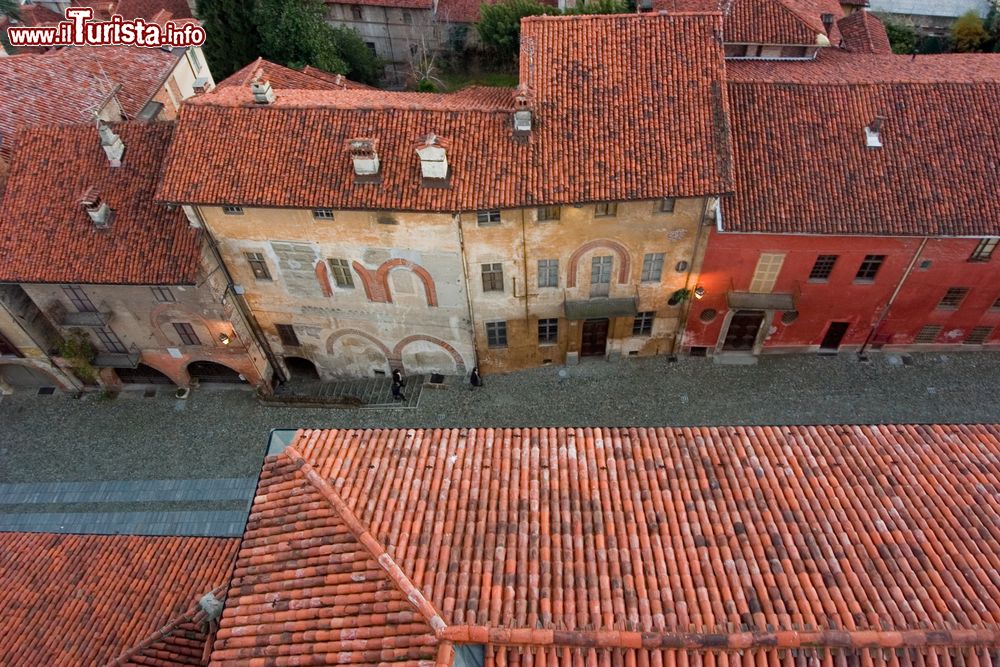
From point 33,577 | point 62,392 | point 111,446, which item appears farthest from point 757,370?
point 62,392

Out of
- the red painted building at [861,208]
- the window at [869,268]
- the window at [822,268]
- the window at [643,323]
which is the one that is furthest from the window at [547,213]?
the window at [869,268]

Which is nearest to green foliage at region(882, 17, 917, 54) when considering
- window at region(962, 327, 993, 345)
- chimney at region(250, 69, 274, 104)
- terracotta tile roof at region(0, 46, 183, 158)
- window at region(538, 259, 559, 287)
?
window at region(962, 327, 993, 345)

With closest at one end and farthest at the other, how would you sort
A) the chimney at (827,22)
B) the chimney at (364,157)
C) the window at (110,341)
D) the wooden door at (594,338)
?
1. the chimney at (364,157)
2. the window at (110,341)
3. the wooden door at (594,338)
4. the chimney at (827,22)

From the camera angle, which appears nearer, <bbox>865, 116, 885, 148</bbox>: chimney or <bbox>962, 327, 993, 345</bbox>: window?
<bbox>865, 116, 885, 148</bbox>: chimney

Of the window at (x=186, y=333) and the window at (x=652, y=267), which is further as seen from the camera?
the window at (x=186, y=333)

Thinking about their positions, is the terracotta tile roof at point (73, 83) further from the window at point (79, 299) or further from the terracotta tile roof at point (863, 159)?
the terracotta tile roof at point (863, 159)

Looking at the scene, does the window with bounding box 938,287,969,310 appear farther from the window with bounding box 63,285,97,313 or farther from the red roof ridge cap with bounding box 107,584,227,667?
the window with bounding box 63,285,97,313
